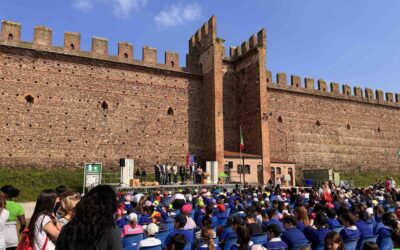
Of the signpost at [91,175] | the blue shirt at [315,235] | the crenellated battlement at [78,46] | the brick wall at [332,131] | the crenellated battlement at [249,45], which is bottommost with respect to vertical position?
the blue shirt at [315,235]

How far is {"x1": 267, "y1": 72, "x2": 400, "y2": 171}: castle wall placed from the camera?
29.8 meters

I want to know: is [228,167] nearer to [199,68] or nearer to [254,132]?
[254,132]

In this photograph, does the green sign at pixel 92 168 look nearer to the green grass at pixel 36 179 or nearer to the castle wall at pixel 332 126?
the green grass at pixel 36 179

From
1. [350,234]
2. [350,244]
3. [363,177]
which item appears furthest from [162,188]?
[363,177]

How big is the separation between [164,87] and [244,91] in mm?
6669

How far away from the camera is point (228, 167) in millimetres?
24719

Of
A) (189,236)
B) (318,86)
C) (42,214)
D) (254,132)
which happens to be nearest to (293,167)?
(254,132)

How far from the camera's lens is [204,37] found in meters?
27.2

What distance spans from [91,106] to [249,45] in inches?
543

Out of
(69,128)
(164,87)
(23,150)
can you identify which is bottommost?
(23,150)

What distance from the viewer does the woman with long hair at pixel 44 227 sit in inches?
137

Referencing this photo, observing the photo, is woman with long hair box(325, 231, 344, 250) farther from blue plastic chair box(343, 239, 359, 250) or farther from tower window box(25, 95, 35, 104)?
tower window box(25, 95, 35, 104)

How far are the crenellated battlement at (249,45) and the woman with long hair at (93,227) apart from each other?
25792 millimetres

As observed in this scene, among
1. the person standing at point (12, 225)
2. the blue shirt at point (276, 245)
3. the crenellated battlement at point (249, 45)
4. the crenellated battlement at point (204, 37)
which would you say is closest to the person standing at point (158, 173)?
the crenellated battlement at point (204, 37)
